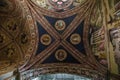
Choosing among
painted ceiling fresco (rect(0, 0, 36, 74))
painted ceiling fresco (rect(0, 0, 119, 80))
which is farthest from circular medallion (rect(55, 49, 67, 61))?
painted ceiling fresco (rect(0, 0, 36, 74))

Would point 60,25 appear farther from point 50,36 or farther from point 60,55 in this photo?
point 60,55

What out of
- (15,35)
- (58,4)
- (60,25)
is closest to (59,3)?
(58,4)

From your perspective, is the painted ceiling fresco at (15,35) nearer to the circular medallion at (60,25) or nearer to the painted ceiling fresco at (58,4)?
the painted ceiling fresco at (58,4)

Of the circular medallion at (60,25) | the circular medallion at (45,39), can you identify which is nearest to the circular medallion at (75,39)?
the circular medallion at (60,25)

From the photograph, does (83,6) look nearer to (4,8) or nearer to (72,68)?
(72,68)

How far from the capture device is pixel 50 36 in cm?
1272

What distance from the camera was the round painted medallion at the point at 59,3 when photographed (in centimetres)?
1230

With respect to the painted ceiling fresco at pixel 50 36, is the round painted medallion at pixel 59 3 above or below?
above

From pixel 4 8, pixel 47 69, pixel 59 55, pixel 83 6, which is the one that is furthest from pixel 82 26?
pixel 4 8

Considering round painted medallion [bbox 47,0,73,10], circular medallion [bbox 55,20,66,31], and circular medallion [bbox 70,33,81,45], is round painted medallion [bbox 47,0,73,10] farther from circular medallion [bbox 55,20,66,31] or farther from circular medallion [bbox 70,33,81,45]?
circular medallion [bbox 70,33,81,45]

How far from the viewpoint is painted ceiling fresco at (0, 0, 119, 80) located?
39.3ft

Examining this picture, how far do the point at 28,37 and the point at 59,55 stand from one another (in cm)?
181

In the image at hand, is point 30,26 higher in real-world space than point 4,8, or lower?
lower

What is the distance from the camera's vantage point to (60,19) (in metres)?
12.7
